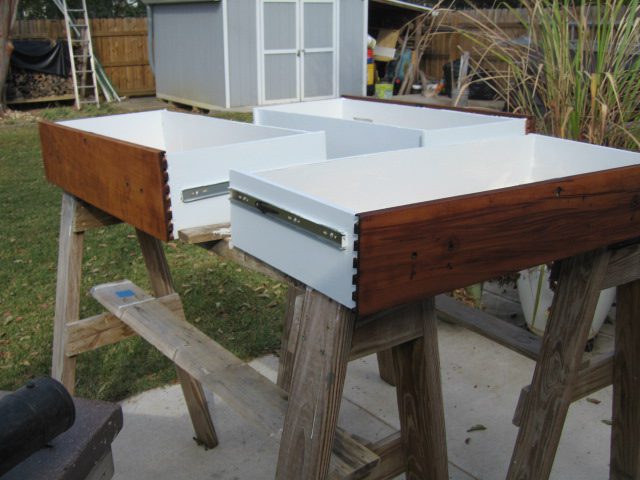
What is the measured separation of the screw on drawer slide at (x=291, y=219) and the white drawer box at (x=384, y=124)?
0.79 metres

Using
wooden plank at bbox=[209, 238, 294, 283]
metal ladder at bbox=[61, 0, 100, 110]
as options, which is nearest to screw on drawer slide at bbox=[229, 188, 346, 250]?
wooden plank at bbox=[209, 238, 294, 283]

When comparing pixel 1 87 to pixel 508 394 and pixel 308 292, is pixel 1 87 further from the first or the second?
pixel 308 292

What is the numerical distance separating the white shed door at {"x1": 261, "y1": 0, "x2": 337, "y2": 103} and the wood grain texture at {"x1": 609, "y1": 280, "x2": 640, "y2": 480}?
10.9 m

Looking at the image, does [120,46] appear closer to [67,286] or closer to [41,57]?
[41,57]

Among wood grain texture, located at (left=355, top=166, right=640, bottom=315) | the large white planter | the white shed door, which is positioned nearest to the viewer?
wood grain texture, located at (left=355, top=166, right=640, bottom=315)

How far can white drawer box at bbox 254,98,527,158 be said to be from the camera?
7.76 ft

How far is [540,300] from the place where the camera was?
12.0ft

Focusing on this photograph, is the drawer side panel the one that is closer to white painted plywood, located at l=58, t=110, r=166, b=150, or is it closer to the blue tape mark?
white painted plywood, located at l=58, t=110, r=166, b=150

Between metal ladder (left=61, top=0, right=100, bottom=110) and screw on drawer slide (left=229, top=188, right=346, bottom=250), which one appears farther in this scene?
metal ladder (left=61, top=0, right=100, bottom=110)

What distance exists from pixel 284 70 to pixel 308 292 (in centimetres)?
1173

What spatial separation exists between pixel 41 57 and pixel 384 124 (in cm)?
1328

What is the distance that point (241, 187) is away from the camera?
5.64 feet

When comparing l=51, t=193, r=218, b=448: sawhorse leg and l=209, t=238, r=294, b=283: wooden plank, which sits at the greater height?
l=209, t=238, r=294, b=283: wooden plank

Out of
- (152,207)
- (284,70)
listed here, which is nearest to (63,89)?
(284,70)
